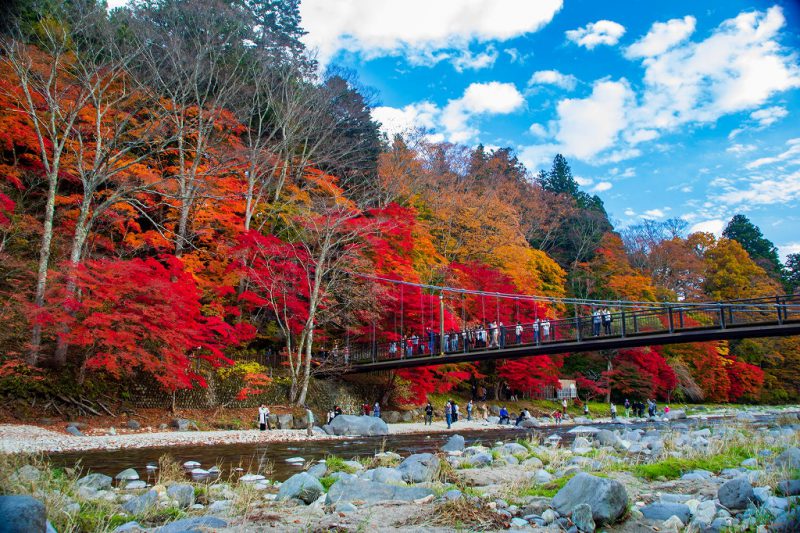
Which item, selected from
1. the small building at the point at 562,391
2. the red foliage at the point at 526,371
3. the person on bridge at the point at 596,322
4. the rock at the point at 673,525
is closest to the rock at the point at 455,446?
the rock at the point at 673,525

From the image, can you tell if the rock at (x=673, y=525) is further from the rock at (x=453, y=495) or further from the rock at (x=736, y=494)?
the rock at (x=453, y=495)

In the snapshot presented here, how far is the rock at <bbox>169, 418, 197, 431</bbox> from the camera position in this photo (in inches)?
604

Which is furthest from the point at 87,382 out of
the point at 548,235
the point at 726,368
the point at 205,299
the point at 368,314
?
the point at 726,368

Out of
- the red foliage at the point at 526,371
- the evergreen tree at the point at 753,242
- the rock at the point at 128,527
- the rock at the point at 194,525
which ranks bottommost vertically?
the rock at the point at 128,527

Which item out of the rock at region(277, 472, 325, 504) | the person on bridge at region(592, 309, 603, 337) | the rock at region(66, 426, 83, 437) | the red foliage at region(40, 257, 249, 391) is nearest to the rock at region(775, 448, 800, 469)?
the rock at region(277, 472, 325, 504)

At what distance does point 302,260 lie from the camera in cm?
2027

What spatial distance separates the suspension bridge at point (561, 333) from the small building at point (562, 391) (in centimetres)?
973

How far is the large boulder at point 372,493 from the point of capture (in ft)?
18.8

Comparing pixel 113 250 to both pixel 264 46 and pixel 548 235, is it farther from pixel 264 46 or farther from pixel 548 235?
pixel 548 235

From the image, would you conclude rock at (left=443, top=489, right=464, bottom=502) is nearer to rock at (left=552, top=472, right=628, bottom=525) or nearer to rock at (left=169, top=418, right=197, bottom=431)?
rock at (left=552, top=472, right=628, bottom=525)

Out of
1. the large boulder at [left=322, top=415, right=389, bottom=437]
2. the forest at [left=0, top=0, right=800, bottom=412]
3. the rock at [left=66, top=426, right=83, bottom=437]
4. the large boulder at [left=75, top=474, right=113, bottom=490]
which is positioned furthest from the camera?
the large boulder at [left=322, top=415, right=389, bottom=437]

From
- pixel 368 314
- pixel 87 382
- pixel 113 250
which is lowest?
pixel 87 382

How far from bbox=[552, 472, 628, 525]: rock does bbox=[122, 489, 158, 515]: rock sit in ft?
12.8

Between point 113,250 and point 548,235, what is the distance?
93.9ft
